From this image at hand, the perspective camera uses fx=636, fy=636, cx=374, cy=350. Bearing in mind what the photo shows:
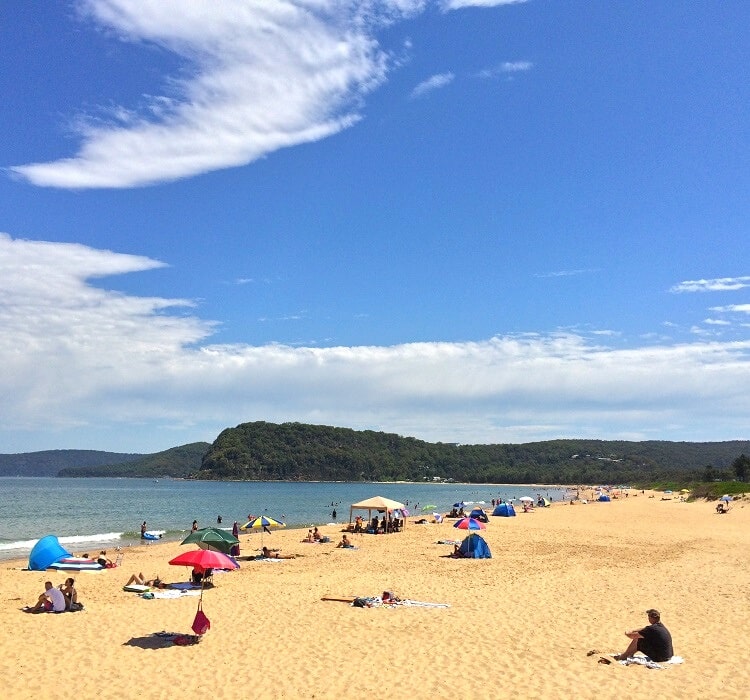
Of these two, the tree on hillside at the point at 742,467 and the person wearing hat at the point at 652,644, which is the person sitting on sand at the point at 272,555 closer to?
the person wearing hat at the point at 652,644

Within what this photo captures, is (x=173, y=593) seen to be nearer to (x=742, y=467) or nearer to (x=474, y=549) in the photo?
(x=474, y=549)

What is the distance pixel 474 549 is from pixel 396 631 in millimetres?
11614

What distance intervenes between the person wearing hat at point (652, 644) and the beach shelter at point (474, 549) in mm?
12719

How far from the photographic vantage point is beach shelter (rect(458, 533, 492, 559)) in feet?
73.7

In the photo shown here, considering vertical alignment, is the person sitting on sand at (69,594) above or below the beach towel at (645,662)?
above

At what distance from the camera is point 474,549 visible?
22.6m

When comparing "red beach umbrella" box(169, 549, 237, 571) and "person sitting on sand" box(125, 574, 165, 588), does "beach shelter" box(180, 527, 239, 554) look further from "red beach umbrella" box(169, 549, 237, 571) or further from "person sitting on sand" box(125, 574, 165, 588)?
"red beach umbrella" box(169, 549, 237, 571)

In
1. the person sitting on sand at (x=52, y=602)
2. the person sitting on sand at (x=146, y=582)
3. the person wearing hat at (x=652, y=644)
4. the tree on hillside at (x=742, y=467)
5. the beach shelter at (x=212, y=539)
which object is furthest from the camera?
the tree on hillside at (x=742, y=467)

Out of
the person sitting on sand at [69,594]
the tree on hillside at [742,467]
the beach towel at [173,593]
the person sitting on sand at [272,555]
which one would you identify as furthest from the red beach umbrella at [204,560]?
the tree on hillside at [742,467]

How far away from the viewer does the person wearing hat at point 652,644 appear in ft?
31.9

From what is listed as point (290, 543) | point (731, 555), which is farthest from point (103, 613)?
point (731, 555)

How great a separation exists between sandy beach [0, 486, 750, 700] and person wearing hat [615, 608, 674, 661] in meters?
0.28

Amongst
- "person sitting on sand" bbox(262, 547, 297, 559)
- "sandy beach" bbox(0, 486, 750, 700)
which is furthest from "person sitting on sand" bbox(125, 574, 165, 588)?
"person sitting on sand" bbox(262, 547, 297, 559)

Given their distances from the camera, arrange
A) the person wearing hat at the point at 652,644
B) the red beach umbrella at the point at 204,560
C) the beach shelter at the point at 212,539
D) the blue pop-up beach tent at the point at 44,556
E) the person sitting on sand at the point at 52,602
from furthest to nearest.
Answer: the blue pop-up beach tent at the point at 44,556 < the beach shelter at the point at 212,539 < the person sitting on sand at the point at 52,602 < the red beach umbrella at the point at 204,560 < the person wearing hat at the point at 652,644
